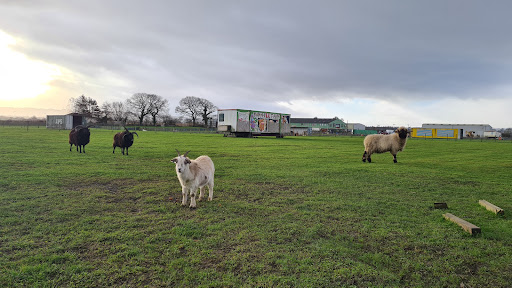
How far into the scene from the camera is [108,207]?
265 inches

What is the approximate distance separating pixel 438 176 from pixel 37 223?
14147 millimetres

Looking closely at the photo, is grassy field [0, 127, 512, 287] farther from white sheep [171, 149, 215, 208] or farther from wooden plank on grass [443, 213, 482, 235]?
white sheep [171, 149, 215, 208]

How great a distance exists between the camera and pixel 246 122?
46.0m

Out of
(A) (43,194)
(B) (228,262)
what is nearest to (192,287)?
(B) (228,262)

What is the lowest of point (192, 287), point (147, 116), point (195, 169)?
point (192, 287)

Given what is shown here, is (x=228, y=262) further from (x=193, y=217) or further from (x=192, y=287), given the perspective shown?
(x=193, y=217)

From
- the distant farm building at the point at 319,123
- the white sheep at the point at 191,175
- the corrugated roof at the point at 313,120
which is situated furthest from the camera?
the corrugated roof at the point at 313,120

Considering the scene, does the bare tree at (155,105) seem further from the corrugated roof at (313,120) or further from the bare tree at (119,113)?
the corrugated roof at (313,120)

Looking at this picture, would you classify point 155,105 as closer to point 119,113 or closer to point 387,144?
point 119,113

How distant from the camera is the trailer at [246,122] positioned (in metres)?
45.3

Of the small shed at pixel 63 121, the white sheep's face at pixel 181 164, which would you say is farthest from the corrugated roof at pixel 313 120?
the white sheep's face at pixel 181 164

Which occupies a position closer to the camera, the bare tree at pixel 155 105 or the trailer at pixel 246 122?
the trailer at pixel 246 122

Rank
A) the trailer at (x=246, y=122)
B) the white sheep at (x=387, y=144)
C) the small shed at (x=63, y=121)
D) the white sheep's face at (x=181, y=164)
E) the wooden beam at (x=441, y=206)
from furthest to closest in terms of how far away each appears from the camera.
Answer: the small shed at (x=63, y=121)
the trailer at (x=246, y=122)
the white sheep at (x=387, y=144)
the wooden beam at (x=441, y=206)
the white sheep's face at (x=181, y=164)

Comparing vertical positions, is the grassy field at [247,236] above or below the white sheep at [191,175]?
below
